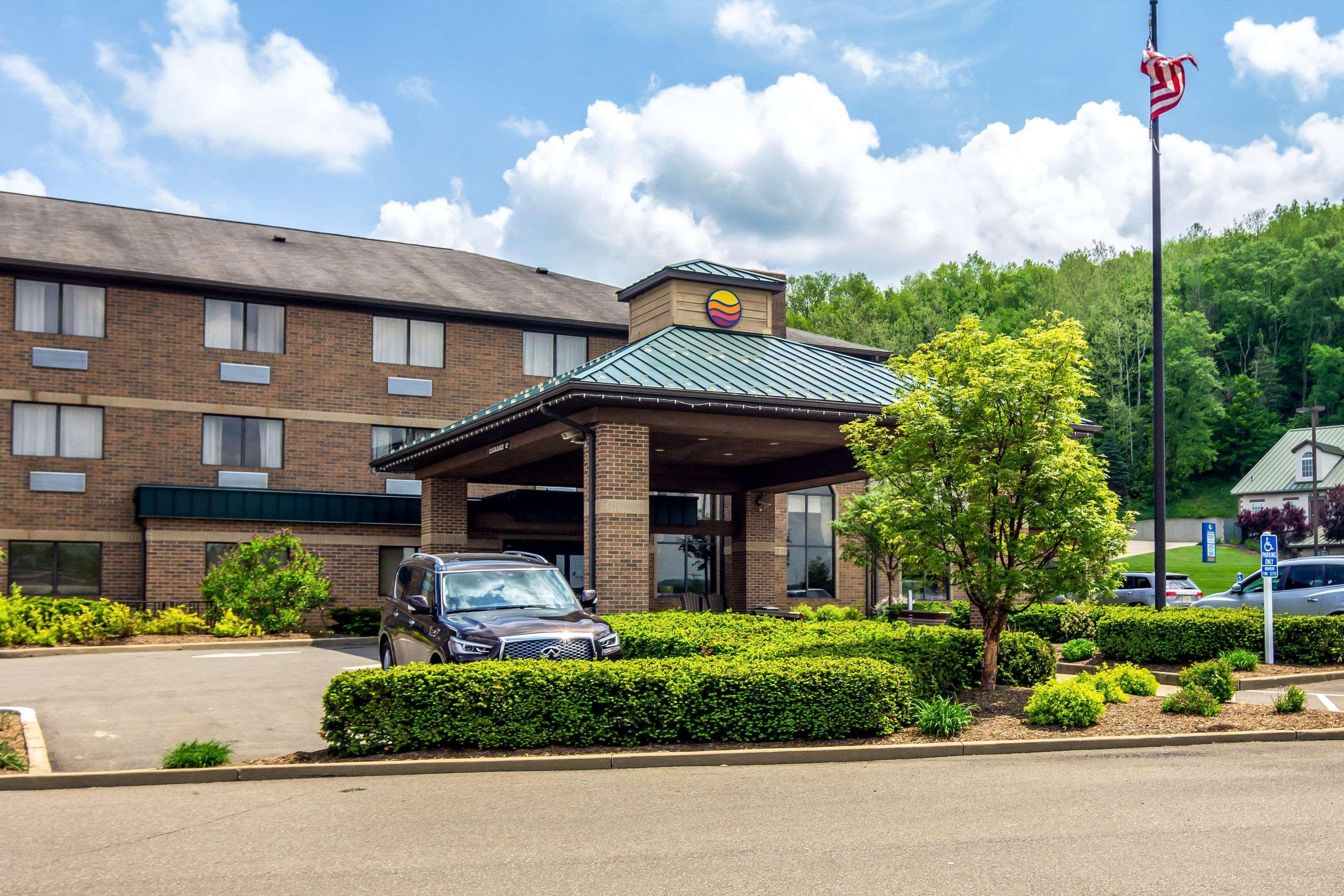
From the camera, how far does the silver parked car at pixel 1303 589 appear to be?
2316 cm

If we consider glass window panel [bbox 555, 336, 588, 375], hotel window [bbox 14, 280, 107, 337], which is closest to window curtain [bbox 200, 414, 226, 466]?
hotel window [bbox 14, 280, 107, 337]

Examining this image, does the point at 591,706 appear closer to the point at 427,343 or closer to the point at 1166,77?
the point at 1166,77

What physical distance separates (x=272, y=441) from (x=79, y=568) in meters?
5.97

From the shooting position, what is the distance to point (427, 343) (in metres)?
36.0

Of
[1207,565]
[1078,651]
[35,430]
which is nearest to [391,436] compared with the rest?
[35,430]

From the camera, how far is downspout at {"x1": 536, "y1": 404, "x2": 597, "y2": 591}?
62.3 ft

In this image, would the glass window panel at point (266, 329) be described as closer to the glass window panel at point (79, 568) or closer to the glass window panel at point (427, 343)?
the glass window panel at point (427, 343)

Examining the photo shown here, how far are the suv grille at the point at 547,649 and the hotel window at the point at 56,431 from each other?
2273 centimetres

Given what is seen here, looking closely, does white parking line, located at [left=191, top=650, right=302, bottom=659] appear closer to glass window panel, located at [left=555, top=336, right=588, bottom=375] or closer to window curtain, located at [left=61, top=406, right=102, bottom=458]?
window curtain, located at [left=61, top=406, right=102, bottom=458]

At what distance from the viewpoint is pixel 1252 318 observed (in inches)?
3708

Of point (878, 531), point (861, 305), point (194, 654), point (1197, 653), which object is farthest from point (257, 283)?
point (861, 305)

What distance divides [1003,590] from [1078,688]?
79.4 inches

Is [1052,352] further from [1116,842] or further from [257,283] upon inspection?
[257,283]

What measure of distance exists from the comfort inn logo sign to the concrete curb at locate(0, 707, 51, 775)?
546 inches
